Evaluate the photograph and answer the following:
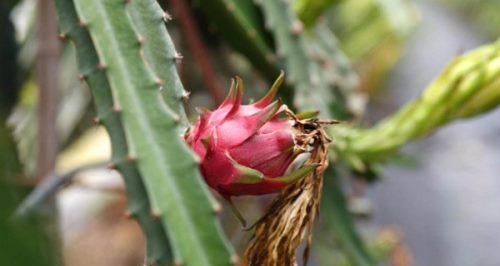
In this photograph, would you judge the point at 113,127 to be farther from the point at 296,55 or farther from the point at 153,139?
the point at 296,55

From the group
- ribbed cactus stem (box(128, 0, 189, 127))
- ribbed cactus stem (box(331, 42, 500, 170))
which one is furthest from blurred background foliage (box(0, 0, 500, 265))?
ribbed cactus stem (box(128, 0, 189, 127))

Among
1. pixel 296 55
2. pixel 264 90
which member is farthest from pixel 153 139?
pixel 264 90

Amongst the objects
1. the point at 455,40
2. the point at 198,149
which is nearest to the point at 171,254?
the point at 198,149

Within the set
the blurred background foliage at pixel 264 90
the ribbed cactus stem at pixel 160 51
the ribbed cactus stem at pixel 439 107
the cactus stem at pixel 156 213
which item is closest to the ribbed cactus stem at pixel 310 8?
the blurred background foliage at pixel 264 90

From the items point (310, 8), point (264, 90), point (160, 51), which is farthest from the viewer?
point (264, 90)

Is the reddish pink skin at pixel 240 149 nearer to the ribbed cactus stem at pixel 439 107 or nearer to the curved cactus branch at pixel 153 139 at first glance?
the curved cactus branch at pixel 153 139

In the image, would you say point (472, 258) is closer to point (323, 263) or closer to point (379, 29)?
point (379, 29)

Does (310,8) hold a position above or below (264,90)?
above
